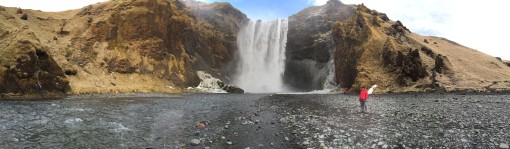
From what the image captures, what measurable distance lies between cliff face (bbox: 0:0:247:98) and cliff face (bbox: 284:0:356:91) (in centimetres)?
2647

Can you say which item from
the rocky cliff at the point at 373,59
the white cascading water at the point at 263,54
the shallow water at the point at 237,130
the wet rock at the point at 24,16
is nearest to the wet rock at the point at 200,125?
the shallow water at the point at 237,130

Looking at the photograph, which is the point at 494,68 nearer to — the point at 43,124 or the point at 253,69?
the point at 253,69

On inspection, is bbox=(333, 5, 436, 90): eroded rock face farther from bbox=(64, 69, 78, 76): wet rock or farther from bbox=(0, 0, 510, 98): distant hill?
bbox=(64, 69, 78, 76): wet rock

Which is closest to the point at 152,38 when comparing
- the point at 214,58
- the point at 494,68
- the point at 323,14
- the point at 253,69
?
the point at 214,58

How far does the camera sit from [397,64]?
191 feet

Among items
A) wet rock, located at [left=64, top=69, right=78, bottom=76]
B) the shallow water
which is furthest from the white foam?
wet rock, located at [left=64, top=69, right=78, bottom=76]

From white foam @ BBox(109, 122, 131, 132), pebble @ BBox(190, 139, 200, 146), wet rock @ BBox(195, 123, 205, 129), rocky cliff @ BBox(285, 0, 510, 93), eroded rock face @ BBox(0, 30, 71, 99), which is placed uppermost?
rocky cliff @ BBox(285, 0, 510, 93)

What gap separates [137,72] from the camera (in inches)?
2103

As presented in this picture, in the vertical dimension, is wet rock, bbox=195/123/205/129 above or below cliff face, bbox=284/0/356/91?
below

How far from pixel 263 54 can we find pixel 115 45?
46.9 meters

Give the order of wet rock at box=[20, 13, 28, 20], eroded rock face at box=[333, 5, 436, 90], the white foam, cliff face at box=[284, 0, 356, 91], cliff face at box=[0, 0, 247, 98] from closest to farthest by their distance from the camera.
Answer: the white foam < cliff face at box=[0, 0, 247, 98] < wet rock at box=[20, 13, 28, 20] < eroded rock face at box=[333, 5, 436, 90] < cliff face at box=[284, 0, 356, 91]

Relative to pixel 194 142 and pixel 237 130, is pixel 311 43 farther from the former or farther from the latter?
pixel 194 142

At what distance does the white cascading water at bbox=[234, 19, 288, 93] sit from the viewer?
93.6m

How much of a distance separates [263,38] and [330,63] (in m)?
21.7
